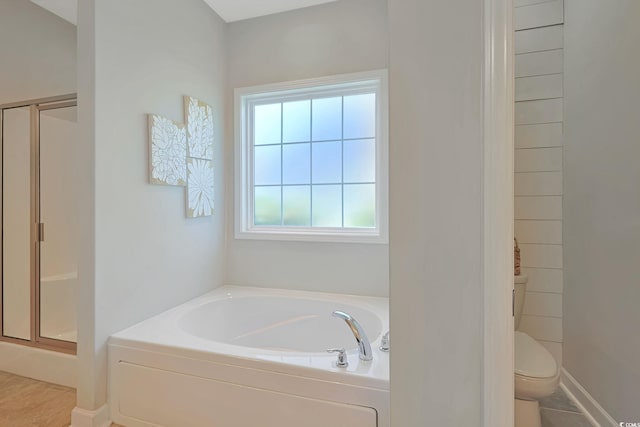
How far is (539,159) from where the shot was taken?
212 cm

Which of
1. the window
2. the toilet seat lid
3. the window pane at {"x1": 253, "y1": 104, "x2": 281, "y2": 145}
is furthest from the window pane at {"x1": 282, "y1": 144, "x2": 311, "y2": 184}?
the toilet seat lid

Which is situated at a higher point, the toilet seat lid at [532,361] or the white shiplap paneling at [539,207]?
the white shiplap paneling at [539,207]

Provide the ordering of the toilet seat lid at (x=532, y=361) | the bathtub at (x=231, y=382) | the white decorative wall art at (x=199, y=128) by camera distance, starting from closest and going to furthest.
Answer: the bathtub at (x=231, y=382) → the toilet seat lid at (x=532, y=361) → the white decorative wall art at (x=199, y=128)

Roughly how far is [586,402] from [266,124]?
9.59 ft

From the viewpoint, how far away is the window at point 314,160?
7.98 ft

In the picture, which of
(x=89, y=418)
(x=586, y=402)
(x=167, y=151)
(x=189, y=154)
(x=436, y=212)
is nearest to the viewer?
(x=436, y=212)

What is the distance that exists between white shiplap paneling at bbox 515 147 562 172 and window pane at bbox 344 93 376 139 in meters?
1.05

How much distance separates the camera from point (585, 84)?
1.82 meters

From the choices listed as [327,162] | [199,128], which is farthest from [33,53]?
[327,162]

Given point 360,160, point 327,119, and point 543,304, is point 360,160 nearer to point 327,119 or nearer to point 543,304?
point 327,119

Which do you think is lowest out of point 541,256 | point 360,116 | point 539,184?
point 541,256

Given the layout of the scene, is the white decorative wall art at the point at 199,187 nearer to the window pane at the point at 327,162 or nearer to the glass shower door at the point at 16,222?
the window pane at the point at 327,162

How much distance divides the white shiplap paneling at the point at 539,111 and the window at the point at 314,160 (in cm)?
93

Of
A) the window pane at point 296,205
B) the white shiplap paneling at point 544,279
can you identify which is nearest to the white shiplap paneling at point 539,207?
the white shiplap paneling at point 544,279
